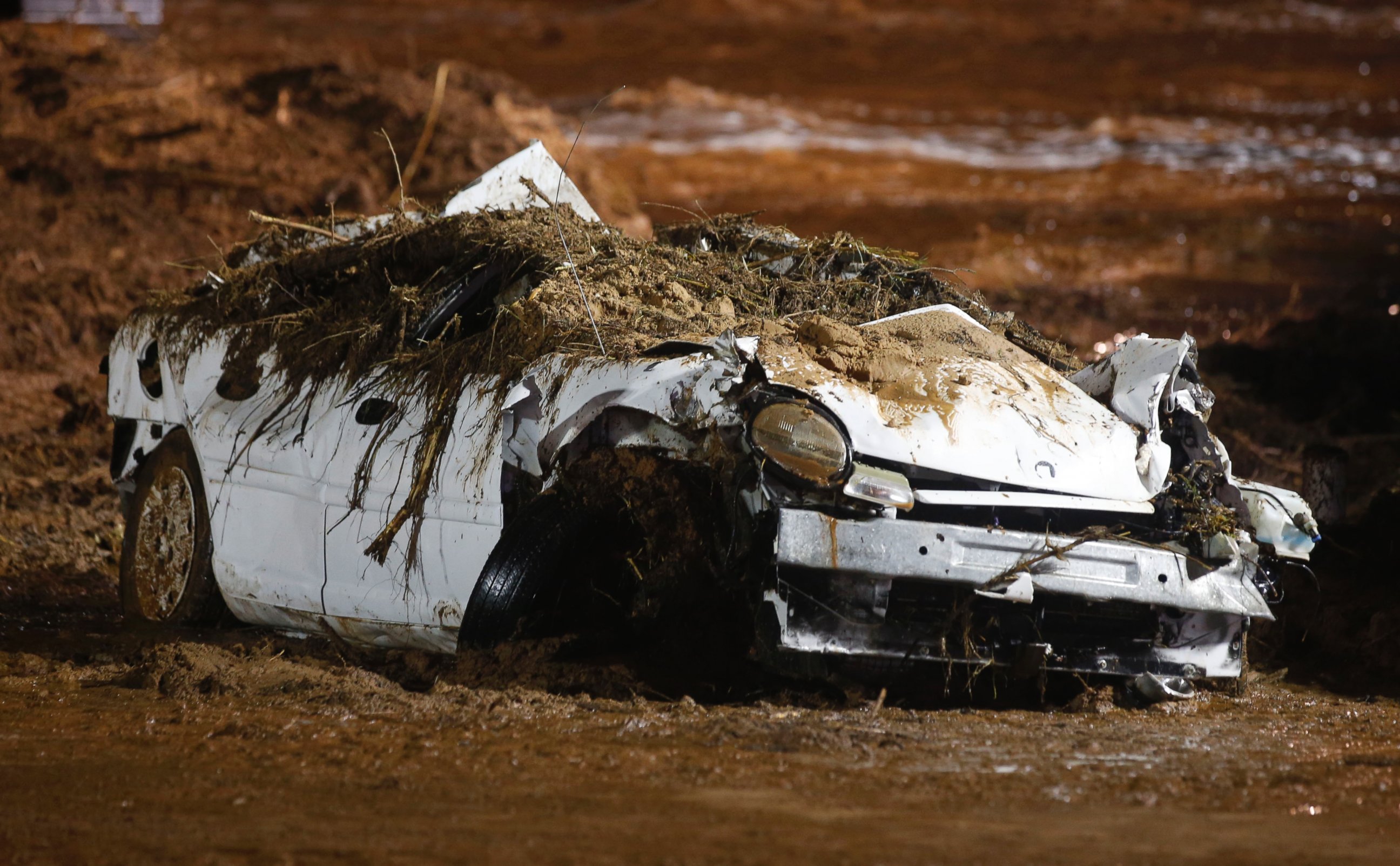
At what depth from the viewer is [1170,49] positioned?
3344cm

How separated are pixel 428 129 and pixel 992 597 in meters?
14.4

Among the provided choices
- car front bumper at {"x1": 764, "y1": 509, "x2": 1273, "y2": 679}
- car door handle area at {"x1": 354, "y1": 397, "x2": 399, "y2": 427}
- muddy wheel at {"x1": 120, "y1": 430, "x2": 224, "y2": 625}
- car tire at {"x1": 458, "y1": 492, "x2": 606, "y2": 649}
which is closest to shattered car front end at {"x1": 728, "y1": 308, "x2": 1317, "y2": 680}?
car front bumper at {"x1": 764, "y1": 509, "x2": 1273, "y2": 679}

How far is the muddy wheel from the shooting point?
6.61m

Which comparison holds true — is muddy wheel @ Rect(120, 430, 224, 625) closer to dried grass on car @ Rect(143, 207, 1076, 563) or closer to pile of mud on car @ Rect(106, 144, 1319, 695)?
pile of mud on car @ Rect(106, 144, 1319, 695)

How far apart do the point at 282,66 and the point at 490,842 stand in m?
18.3

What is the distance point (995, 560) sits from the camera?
187 inches

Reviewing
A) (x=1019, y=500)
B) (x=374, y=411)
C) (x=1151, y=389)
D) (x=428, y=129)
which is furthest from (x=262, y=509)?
(x=428, y=129)

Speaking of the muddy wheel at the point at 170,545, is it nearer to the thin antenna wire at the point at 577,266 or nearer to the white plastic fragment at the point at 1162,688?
the thin antenna wire at the point at 577,266

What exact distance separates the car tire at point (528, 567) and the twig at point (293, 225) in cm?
228

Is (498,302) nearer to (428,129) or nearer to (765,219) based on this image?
(428,129)

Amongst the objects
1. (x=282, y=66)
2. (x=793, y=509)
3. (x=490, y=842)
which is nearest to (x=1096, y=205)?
(x=282, y=66)

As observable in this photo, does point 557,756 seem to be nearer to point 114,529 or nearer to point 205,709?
point 205,709

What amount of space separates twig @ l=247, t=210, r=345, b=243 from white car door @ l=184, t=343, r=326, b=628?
798 millimetres

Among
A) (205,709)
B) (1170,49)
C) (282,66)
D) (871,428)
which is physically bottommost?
(205,709)
